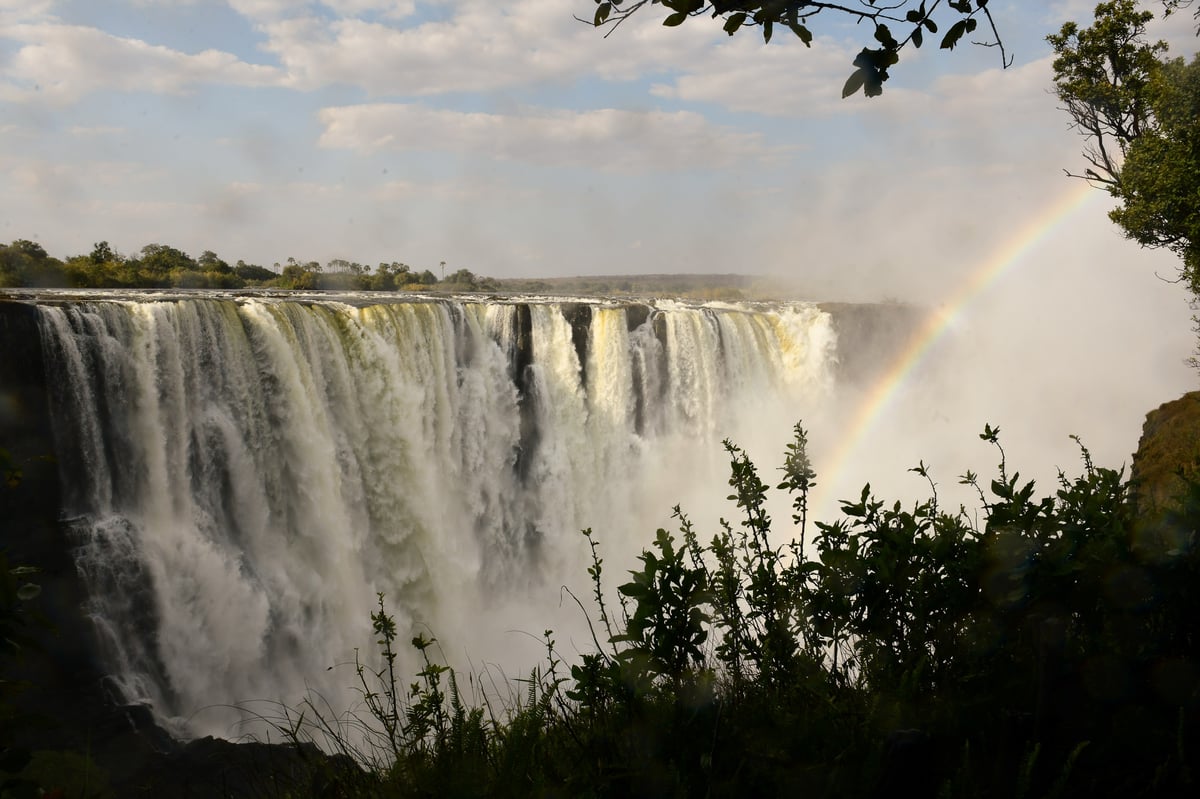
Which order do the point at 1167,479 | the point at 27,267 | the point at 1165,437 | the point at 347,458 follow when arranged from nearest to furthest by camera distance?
1. the point at 1167,479
2. the point at 1165,437
3. the point at 347,458
4. the point at 27,267

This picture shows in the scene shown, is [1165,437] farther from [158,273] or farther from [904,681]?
[158,273]

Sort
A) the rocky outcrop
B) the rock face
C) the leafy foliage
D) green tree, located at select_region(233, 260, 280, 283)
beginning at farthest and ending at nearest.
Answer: green tree, located at select_region(233, 260, 280, 283)
the rock face
the rocky outcrop
the leafy foliage

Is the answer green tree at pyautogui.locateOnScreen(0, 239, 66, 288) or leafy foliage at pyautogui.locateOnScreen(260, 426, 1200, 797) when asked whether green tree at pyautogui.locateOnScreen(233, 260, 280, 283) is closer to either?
green tree at pyautogui.locateOnScreen(0, 239, 66, 288)

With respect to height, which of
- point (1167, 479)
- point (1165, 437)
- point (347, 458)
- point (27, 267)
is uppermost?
point (27, 267)

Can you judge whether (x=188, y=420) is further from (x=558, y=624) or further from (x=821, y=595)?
(x=821, y=595)

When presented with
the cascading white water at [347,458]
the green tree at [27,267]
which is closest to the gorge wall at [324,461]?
the cascading white water at [347,458]

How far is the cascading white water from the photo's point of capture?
10562 mm

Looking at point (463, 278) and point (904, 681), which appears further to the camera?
point (463, 278)

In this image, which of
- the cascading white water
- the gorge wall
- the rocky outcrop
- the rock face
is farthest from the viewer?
the cascading white water

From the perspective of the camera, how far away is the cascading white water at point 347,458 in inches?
416

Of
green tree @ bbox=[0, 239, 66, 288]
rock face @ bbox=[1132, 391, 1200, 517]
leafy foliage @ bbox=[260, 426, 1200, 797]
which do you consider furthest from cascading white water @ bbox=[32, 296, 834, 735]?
green tree @ bbox=[0, 239, 66, 288]

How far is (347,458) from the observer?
13711 millimetres

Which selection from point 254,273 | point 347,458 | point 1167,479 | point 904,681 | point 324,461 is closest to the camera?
point 904,681

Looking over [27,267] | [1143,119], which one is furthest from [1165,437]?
[27,267]
